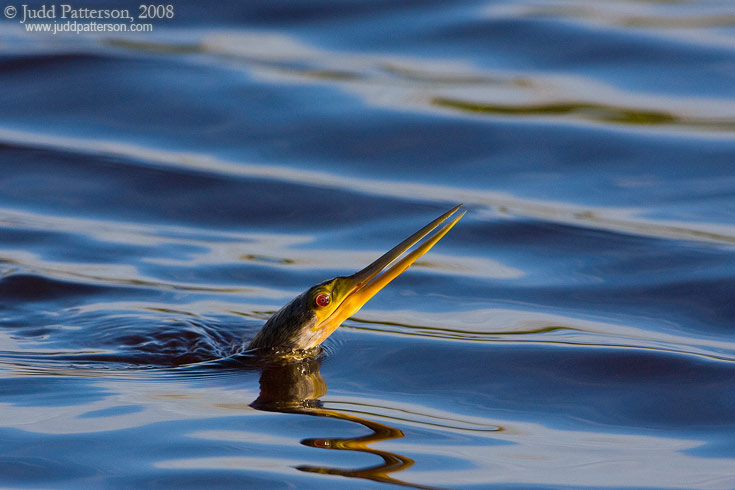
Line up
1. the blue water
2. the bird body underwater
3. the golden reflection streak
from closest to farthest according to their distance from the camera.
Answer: the golden reflection streak, the blue water, the bird body underwater

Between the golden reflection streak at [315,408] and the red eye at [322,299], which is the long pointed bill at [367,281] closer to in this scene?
the red eye at [322,299]

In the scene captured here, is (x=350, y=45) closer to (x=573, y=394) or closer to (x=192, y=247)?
(x=192, y=247)

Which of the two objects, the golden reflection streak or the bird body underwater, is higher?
the bird body underwater

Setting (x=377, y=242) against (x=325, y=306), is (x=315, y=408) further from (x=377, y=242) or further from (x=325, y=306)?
(x=377, y=242)

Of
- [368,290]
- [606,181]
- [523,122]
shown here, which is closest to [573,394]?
[368,290]

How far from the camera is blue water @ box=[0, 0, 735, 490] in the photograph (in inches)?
146

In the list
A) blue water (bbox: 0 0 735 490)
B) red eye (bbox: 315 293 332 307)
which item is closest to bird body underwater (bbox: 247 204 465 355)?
red eye (bbox: 315 293 332 307)

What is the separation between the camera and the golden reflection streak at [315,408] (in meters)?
3.41

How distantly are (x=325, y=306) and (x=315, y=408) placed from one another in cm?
72

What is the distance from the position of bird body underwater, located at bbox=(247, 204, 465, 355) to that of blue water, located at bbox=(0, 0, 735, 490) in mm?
136

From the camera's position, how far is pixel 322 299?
4.64 m

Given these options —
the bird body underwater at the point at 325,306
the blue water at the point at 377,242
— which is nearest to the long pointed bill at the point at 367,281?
the bird body underwater at the point at 325,306

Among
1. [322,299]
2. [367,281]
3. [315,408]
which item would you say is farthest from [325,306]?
[315,408]

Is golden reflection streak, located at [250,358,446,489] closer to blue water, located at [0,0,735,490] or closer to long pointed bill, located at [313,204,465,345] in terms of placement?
blue water, located at [0,0,735,490]
